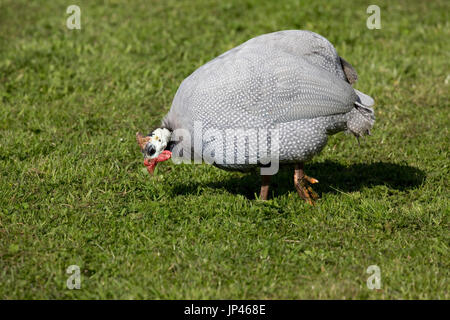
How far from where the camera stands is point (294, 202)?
14.4 ft

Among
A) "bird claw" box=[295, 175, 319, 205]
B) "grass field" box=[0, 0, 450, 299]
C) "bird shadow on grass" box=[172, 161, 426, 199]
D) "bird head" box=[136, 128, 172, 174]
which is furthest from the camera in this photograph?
"bird shadow on grass" box=[172, 161, 426, 199]

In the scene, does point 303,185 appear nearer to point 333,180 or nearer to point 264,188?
point 264,188

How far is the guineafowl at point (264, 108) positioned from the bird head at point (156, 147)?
0.12m

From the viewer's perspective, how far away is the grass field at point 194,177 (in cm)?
351

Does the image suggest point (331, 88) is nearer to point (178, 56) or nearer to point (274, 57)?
point (274, 57)

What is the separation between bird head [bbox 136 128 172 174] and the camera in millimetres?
4195

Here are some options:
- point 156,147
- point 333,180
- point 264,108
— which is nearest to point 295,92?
point 264,108

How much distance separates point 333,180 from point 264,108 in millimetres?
1192

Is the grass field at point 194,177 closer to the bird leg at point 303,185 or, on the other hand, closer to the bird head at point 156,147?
the bird leg at point 303,185

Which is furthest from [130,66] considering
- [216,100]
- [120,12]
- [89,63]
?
[216,100]

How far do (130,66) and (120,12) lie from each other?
1474mm

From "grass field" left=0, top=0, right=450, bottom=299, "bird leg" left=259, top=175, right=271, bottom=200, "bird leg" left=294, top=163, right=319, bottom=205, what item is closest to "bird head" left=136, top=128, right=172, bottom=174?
"grass field" left=0, top=0, right=450, bottom=299

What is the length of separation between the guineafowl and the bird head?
0.38 ft

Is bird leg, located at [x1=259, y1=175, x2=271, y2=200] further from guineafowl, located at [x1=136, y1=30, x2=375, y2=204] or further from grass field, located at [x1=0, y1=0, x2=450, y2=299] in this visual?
guineafowl, located at [x1=136, y1=30, x2=375, y2=204]
